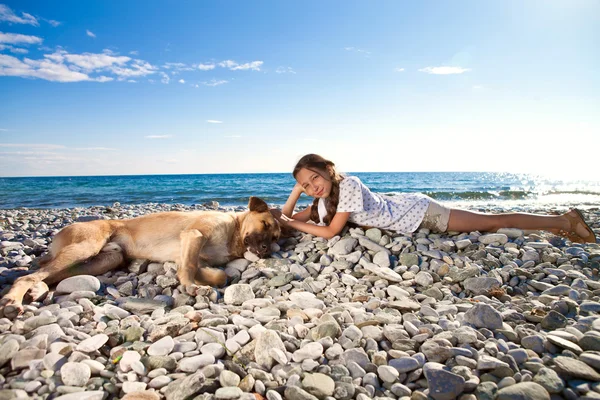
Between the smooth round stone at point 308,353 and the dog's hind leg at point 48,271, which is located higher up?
the dog's hind leg at point 48,271

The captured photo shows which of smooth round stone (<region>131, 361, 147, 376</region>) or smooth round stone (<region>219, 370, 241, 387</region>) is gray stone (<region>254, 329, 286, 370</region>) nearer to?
smooth round stone (<region>219, 370, 241, 387</region>)

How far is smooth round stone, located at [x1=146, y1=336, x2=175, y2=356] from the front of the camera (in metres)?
2.46

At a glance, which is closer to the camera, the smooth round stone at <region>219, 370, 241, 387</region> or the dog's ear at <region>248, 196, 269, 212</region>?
the smooth round stone at <region>219, 370, 241, 387</region>

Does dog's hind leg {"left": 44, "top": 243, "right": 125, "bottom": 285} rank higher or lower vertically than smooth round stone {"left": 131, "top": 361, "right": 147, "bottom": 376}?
higher

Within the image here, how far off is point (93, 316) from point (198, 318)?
0.97 metres

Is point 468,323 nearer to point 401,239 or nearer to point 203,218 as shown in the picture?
point 401,239

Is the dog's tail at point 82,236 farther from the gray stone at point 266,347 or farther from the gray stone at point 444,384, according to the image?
the gray stone at point 444,384

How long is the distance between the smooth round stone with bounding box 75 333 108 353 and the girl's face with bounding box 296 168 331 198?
126 inches

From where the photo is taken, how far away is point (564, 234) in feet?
18.3

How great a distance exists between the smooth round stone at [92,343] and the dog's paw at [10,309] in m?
1.15

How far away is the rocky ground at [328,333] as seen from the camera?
2094mm

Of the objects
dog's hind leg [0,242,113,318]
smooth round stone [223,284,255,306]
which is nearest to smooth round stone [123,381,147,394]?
smooth round stone [223,284,255,306]

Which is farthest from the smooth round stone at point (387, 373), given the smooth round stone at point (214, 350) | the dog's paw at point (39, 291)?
the dog's paw at point (39, 291)

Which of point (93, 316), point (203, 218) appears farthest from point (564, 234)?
point (93, 316)
